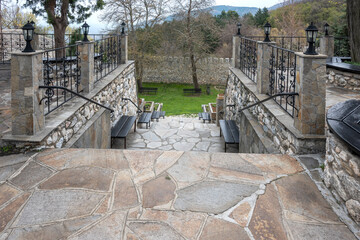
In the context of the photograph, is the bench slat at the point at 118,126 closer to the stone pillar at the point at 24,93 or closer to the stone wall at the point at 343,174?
the stone pillar at the point at 24,93

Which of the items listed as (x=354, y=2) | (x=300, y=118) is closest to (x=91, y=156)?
(x=300, y=118)

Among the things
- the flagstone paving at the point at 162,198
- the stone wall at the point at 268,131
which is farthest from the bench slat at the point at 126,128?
the flagstone paving at the point at 162,198

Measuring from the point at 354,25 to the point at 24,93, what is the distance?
7.56 meters

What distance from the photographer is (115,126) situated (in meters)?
6.59

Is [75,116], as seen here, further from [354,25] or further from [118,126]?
[354,25]

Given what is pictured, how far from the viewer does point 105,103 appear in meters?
6.11

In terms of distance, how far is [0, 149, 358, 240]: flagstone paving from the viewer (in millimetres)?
2139

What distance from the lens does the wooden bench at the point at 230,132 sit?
585 cm

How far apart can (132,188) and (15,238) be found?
971 mm

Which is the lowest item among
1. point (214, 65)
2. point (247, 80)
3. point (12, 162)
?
point (12, 162)

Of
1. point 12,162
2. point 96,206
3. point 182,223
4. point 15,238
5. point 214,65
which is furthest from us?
point 214,65

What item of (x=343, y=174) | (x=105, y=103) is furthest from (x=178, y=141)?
(x=343, y=174)

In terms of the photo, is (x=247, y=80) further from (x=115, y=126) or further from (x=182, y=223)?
(x=182, y=223)

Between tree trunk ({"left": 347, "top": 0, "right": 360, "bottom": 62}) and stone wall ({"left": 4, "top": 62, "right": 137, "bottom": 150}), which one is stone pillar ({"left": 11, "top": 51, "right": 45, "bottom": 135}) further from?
tree trunk ({"left": 347, "top": 0, "right": 360, "bottom": 62})
